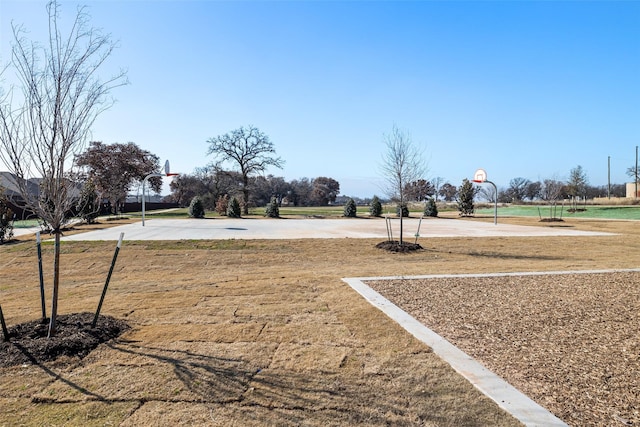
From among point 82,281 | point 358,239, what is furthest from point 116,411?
point 358,239

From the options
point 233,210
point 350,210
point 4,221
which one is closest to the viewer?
point 4,221

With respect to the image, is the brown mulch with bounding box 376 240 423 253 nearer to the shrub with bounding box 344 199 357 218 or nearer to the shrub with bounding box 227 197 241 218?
the shrub with bounding box 227 197 241 218

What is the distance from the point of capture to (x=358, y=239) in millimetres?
12094

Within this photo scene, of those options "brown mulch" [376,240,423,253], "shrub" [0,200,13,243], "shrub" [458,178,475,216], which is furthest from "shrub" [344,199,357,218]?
"shrub" [0,200,13,243]

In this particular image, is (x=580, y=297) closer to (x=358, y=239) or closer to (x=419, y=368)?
(x=419, y=368)

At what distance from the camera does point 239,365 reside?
117 inches

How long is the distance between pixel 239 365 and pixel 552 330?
3092 millimetres

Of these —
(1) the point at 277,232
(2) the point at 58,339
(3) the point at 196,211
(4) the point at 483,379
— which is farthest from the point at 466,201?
(2) the point at 58,339

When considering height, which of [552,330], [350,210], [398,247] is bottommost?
[552,330]

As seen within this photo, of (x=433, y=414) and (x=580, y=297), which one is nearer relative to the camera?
(x=433, y=414)

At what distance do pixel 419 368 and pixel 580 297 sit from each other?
11.6ft

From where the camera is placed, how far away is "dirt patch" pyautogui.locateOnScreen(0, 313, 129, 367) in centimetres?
310

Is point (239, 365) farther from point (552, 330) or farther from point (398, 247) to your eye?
point (398, 247)

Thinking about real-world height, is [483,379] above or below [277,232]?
below
